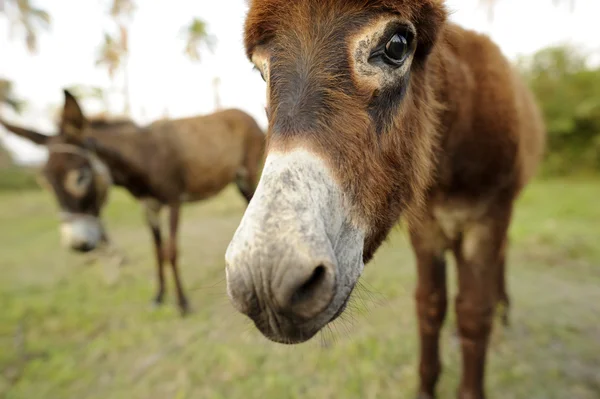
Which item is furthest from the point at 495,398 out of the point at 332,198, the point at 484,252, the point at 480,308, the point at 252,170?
the point at 252,170

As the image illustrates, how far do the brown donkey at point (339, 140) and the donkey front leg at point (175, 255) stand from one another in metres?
3.93

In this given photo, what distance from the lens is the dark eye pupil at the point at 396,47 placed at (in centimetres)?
127

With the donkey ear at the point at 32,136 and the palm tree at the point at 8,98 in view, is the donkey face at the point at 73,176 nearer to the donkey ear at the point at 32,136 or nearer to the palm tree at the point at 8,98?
the donkey ear at the point at 32,136

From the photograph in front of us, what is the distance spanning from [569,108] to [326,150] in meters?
19.0

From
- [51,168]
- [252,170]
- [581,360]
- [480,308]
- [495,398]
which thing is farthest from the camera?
[252,170]

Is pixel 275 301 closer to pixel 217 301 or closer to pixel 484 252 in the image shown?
pixel 484 252

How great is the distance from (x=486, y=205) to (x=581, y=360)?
247 centimetres

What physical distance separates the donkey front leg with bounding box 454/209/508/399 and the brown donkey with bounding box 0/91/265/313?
7.48 feet

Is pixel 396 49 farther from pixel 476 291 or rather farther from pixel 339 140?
pixel 476 291

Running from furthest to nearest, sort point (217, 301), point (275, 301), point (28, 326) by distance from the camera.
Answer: point (217, 301) → point (28, 326) → point (275, 301)

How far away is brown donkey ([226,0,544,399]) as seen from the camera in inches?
38.6

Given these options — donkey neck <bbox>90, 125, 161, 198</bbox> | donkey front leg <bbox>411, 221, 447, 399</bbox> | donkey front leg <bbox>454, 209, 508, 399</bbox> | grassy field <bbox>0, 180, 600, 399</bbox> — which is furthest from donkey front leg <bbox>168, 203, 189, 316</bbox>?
donkey front leg <bbox>454, 209, 508, 399</bbox>

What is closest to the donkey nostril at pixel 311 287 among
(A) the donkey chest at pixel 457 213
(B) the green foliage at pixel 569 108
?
(A) the donkey chest at pixel 457 213

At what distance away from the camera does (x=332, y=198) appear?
1087 millimetres
